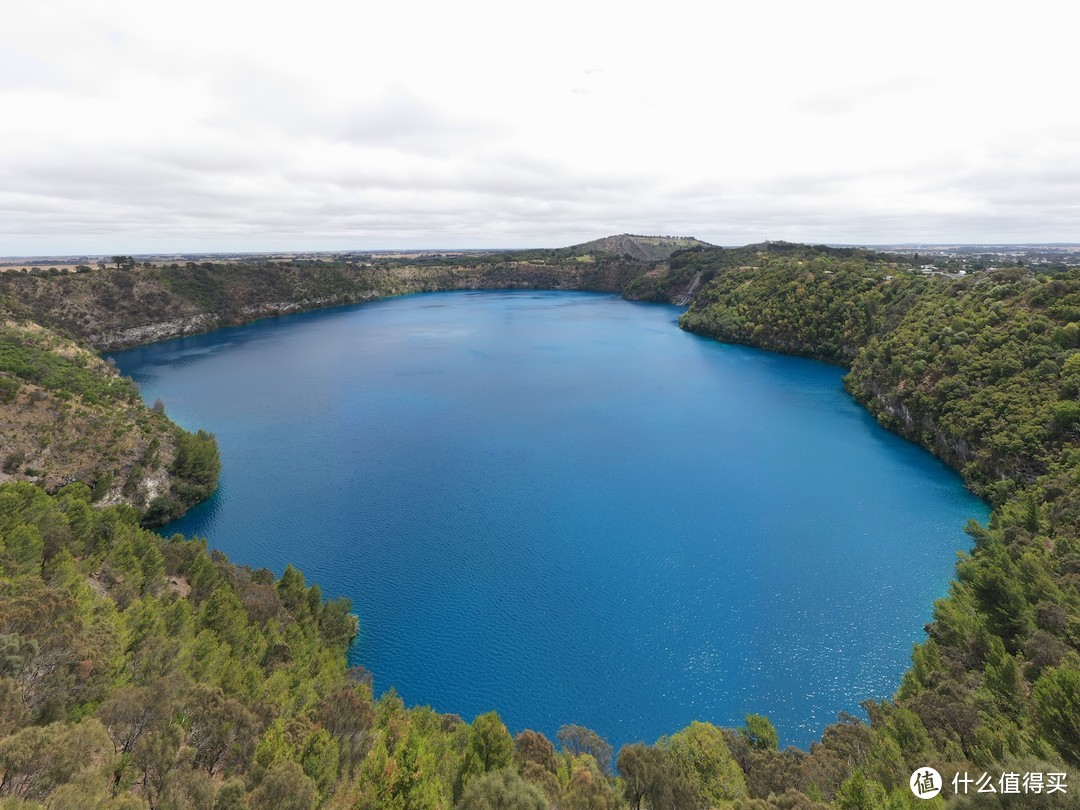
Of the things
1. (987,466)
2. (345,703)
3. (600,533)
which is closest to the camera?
(345,703)

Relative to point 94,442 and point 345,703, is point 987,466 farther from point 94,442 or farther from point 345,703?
point 94,442

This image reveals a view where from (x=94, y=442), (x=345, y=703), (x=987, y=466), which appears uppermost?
(x=94, y=442)

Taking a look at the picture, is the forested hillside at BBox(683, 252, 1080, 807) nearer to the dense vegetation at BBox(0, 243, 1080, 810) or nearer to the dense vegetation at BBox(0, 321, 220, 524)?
the dense vegetation at BBox(0, 243, 1080, 810)

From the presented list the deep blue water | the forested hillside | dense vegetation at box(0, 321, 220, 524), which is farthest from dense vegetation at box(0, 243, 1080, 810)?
the deep blue water

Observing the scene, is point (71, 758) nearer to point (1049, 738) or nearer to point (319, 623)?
point (319, 623)

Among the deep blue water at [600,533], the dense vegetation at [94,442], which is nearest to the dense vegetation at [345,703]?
the dense vegetation at [94,442]

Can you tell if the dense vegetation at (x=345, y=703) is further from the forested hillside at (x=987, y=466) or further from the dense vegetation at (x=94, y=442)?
the dense vegetation at (x=94, y=442)

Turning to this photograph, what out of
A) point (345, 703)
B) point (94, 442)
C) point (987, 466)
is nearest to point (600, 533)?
point (345, 703)

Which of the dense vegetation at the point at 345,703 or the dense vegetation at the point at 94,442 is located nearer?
the dense vegetation at the point at 345,703

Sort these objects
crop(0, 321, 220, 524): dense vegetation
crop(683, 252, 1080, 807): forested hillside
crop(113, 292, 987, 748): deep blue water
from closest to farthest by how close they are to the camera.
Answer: crop(683, 252, 1080, 807): forested hillside → crop(113, 292, 987, 748): deep blue water → crop(0, 321, 220, 524): dense vegetation
